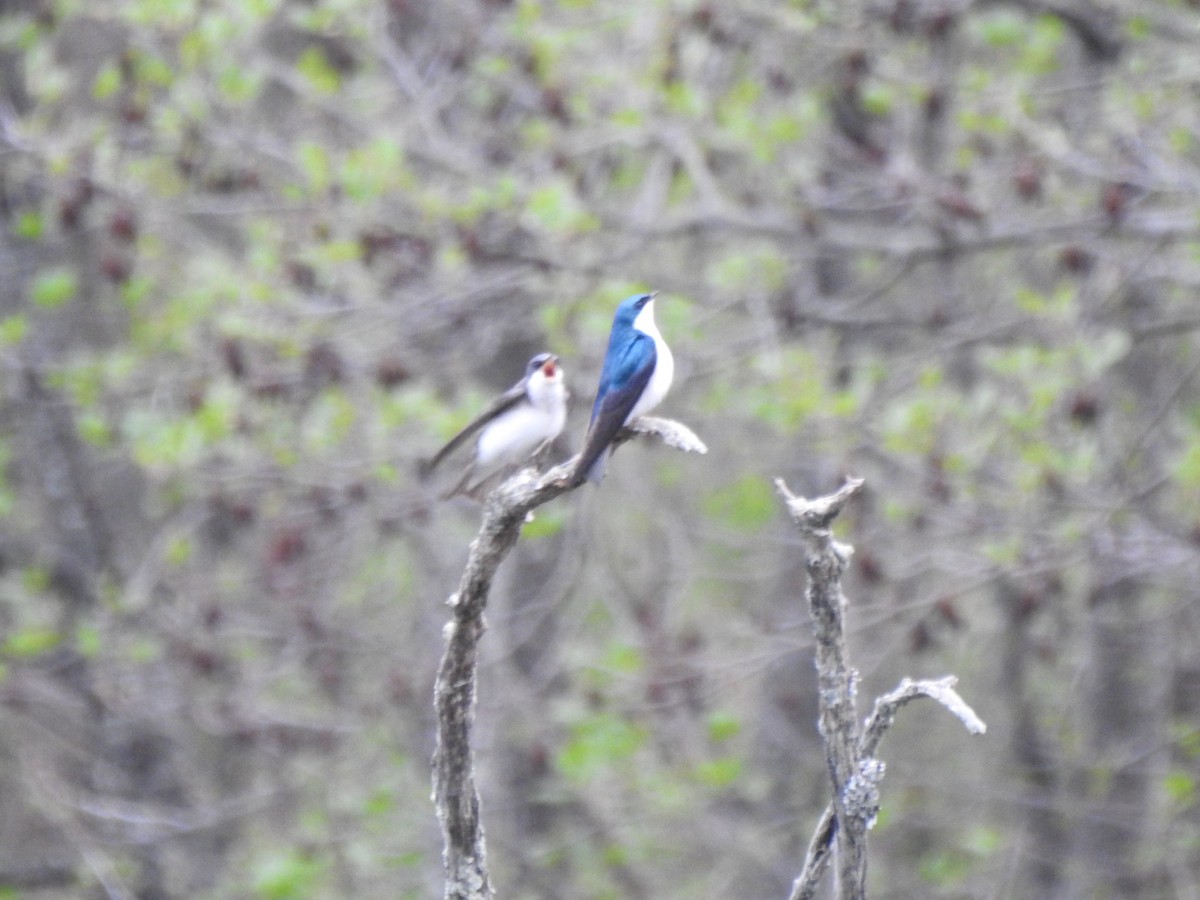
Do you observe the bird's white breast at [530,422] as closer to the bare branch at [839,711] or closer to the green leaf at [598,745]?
the bare branch at [839,711]

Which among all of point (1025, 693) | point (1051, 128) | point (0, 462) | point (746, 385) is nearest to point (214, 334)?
point (0, 462)

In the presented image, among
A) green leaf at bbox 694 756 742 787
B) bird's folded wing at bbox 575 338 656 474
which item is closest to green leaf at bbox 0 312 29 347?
green leaf at bbox 694 756 742 787

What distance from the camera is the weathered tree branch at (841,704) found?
7.17 feet

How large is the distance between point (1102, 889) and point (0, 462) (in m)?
4.68

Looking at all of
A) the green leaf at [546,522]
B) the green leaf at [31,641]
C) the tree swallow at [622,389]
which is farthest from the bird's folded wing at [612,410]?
the green leaf at [31,641]

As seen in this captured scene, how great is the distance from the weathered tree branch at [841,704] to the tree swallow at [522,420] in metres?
0.86

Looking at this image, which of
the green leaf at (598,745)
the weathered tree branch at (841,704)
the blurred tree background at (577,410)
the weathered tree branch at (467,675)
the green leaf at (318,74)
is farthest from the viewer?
the green leaf at (318,74)

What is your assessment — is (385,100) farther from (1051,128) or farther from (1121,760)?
(1121,760)

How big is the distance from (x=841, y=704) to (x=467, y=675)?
514 millimetres

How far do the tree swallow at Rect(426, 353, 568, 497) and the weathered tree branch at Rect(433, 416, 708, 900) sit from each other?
1.97 ft

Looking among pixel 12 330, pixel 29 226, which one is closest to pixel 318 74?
pixel 29 226

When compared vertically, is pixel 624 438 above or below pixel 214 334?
below

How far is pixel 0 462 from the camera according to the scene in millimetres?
6793

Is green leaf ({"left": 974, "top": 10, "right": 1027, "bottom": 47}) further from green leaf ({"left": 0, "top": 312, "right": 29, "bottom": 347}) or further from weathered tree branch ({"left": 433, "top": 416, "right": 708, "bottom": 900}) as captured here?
weathered tree branch ({"left": 433, "top": 416, "right": 708, "bottom": 900})
